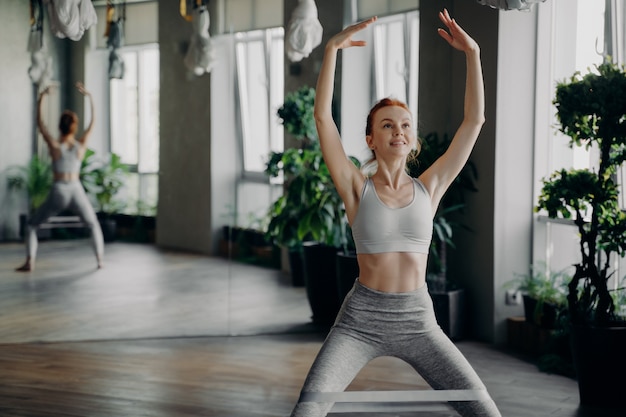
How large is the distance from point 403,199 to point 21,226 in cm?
352

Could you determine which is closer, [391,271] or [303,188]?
[391,271]

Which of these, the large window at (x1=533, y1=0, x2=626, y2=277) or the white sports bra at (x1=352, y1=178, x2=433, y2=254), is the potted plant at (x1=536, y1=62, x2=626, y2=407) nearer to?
the large window at (x1=533, y1=0, x2=626, y2=277)

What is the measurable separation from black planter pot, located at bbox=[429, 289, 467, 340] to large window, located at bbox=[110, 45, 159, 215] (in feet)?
6.18

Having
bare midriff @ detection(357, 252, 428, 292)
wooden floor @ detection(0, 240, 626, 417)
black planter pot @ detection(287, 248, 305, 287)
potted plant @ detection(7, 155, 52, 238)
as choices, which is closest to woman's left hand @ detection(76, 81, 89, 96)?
potted plant @ detection(7, 155, 52, 238)

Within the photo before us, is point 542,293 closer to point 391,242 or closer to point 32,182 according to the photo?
point 391,242

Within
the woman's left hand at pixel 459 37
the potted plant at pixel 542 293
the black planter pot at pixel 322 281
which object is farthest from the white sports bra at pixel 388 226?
the black planter pot at pixel 322 281

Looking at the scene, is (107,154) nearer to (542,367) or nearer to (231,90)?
(231,90)

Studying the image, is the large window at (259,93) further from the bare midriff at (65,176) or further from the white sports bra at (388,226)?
the white sports bra at (388,226)

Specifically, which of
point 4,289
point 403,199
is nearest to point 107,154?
point 4,289

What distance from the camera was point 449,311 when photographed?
18.0 feet

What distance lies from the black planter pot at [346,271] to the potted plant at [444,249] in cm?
46

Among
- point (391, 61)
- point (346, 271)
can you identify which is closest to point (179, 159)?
point (346, 271)

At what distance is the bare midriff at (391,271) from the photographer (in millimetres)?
2504

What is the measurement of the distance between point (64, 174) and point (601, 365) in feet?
10.7
